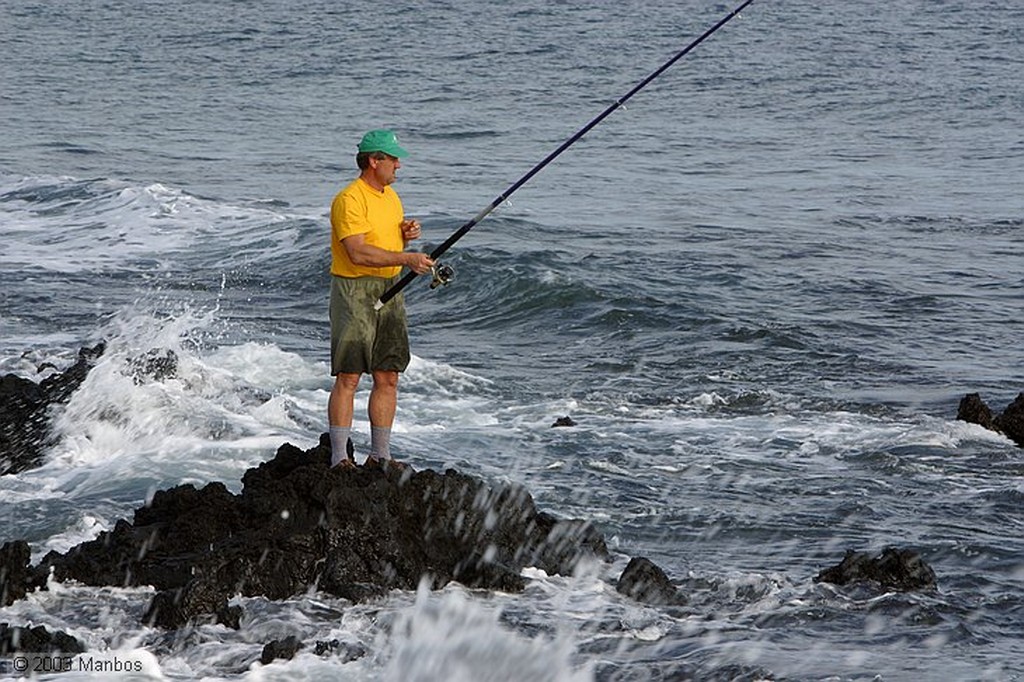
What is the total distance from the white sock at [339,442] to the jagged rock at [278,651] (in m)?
1.22

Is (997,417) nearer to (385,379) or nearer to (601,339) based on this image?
(601,339)

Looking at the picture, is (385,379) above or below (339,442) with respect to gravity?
above

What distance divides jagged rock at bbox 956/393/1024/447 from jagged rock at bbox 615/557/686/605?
3873mm

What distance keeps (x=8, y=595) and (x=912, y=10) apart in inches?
1758

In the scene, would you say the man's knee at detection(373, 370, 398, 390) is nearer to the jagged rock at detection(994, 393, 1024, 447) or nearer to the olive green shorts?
the olive green shorts

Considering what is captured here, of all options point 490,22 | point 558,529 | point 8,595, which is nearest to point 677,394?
point 558,529

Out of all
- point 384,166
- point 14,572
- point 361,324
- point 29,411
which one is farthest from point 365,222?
point 29,411

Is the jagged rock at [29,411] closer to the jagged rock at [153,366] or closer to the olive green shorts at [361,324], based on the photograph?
the jagged rock at [153,366]

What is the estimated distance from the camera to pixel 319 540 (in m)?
7.30

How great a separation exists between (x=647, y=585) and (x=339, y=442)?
4.92ft

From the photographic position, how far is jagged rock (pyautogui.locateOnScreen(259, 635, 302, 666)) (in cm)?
650

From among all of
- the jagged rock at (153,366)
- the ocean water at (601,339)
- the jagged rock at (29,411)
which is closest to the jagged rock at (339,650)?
the ocean water at (601,339)

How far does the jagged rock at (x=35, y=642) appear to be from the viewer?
640cm

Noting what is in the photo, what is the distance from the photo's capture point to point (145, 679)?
6.28 metres
